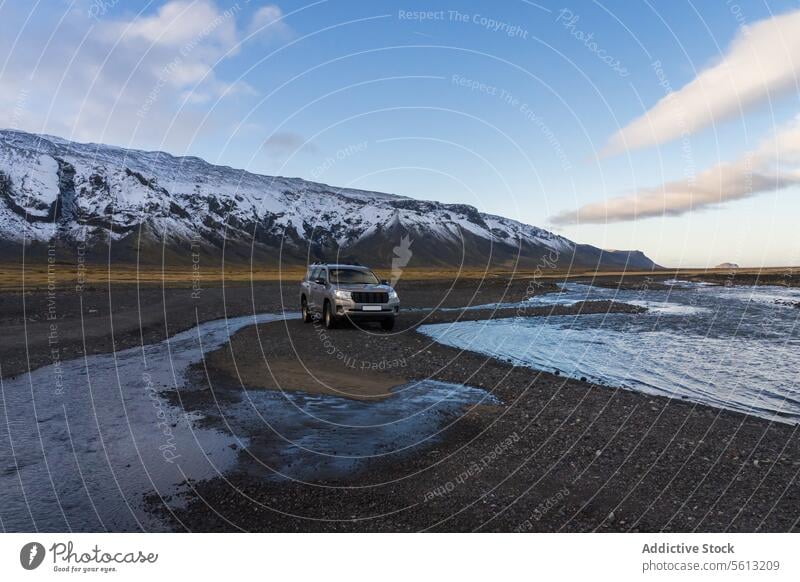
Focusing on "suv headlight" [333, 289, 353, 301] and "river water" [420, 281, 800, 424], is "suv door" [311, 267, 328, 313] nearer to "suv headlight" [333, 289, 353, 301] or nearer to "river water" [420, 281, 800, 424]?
"suv headlight" [333, 289, 353, 301]

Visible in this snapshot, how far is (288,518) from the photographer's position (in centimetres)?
604

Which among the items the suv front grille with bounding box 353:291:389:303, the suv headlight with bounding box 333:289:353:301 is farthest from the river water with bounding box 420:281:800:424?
the suv headlight with bounding box 333:289:353:301

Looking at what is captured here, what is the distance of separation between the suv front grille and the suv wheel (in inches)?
51.7

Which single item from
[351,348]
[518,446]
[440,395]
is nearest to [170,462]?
[518,446]

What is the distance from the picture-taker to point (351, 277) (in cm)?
2294

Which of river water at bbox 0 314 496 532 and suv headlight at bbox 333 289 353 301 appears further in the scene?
suv headlight at bbox 333 289 353 301

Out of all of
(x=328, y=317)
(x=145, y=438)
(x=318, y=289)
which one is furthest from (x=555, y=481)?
(x=318, y=289)

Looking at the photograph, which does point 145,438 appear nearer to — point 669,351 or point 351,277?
point 351,277

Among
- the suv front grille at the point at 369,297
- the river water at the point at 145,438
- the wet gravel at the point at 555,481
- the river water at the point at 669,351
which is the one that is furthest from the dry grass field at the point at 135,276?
the river water at the point at 669,351

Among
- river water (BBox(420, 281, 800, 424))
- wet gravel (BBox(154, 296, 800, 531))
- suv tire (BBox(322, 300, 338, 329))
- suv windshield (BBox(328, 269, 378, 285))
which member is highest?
suv windshield (BBox(328, 269, 378, 285))

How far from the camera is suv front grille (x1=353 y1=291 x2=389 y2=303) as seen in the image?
869 inches

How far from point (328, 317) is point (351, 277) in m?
2.02

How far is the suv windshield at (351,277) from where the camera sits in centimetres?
2267

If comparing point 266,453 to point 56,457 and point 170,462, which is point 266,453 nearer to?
point 170,462
